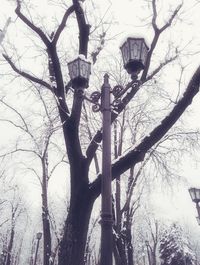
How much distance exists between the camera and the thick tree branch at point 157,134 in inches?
219

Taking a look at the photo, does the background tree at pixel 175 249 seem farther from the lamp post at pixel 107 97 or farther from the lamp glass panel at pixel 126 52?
the lamp glass panel at pixel 126 52

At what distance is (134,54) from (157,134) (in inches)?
62.5

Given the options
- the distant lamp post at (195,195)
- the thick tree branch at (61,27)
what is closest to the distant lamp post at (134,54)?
the thick tree branch at (61,27)

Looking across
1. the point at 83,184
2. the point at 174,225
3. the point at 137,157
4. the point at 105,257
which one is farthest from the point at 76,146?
the point at 174,225

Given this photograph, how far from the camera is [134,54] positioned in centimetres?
500

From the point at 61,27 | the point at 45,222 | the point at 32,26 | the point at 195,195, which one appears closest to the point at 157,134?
the point at 61,27

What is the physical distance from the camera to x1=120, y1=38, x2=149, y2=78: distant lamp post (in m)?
4.99

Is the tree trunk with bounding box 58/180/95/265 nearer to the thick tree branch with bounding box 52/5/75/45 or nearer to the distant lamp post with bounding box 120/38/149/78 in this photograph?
the distant lamp post with bounding box 120/38/149/78

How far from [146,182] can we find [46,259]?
6081mm

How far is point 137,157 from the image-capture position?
5949 millimetres

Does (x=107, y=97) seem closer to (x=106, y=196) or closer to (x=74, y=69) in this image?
(x=74, y=69)

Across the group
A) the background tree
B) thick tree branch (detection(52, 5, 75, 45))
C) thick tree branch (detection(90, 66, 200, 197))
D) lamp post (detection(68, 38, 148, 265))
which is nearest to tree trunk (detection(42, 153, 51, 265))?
thick tree branch (detection(52, 5, 75, 45))

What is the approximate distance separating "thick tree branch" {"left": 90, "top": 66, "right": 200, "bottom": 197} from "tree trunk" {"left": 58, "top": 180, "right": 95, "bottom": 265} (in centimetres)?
23

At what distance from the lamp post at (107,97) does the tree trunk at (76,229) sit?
5.86ft
